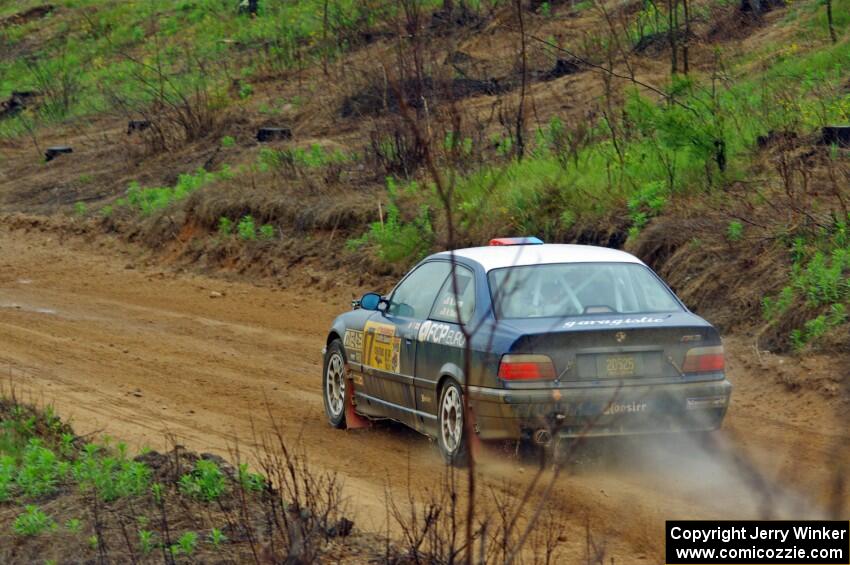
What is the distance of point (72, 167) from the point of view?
2764 cm

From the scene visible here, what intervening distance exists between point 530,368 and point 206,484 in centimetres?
213

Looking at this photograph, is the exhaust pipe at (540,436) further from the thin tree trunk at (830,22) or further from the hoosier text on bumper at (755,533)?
the thin tree trunk at (830,22)

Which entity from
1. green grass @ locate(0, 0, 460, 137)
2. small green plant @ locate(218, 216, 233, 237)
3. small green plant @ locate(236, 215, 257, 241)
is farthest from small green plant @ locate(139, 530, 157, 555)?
green grass @ locate(0, 0, 460, 137)

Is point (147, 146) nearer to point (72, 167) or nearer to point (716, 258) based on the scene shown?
point (72, 167)

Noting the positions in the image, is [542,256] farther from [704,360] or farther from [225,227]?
[225,227]

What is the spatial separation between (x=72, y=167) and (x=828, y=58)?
16.8m

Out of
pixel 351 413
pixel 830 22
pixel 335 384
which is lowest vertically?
pixel 351 413

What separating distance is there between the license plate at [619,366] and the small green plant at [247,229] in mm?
12494

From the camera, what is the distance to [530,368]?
7.78 m

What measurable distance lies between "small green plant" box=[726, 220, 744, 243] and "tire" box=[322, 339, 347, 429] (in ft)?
14.7

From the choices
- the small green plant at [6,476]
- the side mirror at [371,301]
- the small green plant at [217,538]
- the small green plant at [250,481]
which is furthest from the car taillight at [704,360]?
the small green plant at [6,476]

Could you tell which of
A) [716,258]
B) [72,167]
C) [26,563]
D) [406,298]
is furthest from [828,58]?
[72,167]

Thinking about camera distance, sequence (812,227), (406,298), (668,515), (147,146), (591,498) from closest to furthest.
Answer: (668,515), (591,498), (406,298), (812,227), (147,146)

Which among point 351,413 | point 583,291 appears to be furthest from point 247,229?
point 583,291
